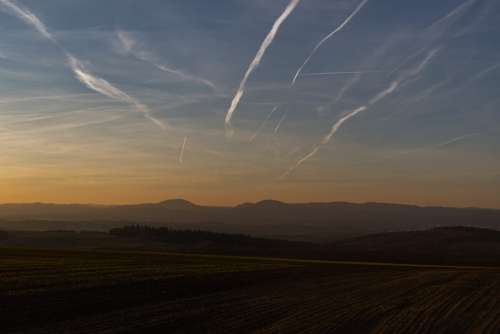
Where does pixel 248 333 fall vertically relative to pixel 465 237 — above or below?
below

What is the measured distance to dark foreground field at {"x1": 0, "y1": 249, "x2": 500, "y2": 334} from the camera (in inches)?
835

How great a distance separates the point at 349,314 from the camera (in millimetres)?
24797

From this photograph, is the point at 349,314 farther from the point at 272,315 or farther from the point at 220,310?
the point at 220,310

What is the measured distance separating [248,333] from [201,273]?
75.5 ft

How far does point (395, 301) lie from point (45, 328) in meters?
17.2

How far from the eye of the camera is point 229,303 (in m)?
27.5

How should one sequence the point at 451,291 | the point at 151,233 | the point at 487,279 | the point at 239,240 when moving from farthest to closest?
the point at 151,233 → the point at 239,240 → the point at 487,279 → the point at 451,291

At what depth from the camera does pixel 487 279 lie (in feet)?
149

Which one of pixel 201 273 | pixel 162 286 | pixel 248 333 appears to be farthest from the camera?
pixel 201 273

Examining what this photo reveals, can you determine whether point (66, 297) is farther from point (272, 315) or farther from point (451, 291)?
point (451, 291)

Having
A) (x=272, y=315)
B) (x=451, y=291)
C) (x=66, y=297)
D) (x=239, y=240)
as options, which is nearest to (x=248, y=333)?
(x=272, y=315)

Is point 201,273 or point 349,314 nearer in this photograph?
point 349,314

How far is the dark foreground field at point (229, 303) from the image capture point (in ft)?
69.6

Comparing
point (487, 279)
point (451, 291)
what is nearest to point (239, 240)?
point (487, 279)
